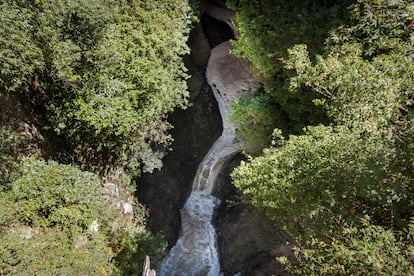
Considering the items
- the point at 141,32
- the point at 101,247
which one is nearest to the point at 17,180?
the point at 101,247

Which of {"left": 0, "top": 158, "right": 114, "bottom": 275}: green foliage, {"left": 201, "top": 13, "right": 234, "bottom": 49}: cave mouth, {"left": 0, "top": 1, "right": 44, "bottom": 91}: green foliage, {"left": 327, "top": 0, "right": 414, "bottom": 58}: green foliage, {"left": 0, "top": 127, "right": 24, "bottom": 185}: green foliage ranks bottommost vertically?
{"left": 0, "top": 158, "right": 114, "bottom": 275}: green foliage

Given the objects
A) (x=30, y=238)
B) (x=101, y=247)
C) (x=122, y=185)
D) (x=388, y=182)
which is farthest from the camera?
(x=122, y=185)

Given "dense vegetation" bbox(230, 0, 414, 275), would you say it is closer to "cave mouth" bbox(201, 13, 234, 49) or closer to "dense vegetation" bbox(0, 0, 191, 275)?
"dense vegetation" bbox(0, 0, 191, 275)

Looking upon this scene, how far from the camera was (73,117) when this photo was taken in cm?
851

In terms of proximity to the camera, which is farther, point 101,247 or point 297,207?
point 101,247

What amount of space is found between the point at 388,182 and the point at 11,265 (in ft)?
27.4

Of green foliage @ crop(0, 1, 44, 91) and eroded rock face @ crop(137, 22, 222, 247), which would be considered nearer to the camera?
green foliage @ crop(0, 1, 44, 91)

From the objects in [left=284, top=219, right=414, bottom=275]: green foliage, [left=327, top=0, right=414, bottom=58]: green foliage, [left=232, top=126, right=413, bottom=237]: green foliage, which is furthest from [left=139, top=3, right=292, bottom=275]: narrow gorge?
[left=284, top=219, right=414, bottom=275]: green foliage

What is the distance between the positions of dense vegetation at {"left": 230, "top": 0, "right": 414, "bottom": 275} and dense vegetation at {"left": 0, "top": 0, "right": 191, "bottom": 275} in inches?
167

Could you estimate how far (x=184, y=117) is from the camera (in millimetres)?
15125

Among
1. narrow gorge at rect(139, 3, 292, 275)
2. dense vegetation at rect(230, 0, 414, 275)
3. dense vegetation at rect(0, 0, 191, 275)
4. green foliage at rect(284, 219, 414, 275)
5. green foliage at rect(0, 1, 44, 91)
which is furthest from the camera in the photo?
narrow gorge at rect(139, 3, 292, 275)

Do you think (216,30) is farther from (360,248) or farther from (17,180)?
(360,248)

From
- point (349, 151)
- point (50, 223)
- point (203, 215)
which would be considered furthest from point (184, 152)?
point (349, 151)

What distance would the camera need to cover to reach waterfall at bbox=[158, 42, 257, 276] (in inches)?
575
